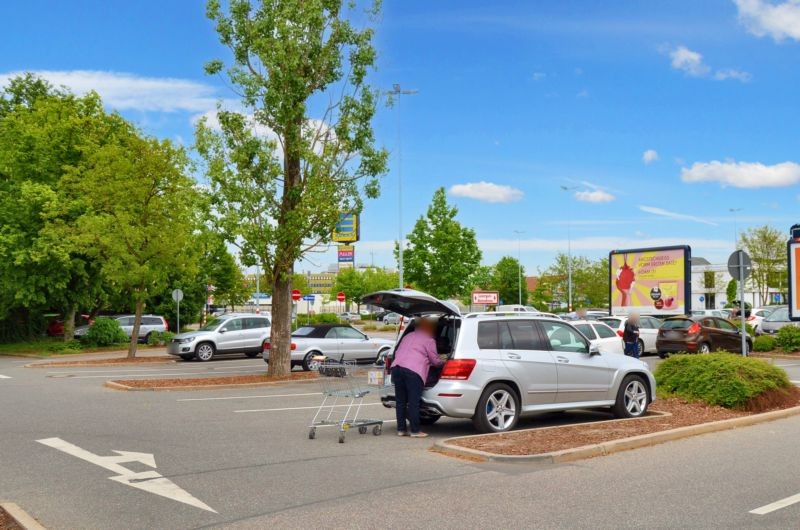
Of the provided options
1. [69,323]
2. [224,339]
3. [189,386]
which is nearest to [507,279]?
[69,323]

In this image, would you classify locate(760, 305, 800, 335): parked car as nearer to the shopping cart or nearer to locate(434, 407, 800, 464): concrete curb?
locate(434, 407, 800, 464): concrete curb

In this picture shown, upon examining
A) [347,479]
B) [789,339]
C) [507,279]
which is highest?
[507,279]

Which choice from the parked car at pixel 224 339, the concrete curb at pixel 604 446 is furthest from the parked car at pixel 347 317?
the concrete curb at pixel 604 446

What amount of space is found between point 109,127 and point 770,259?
194ft

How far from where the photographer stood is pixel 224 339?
2953 cm

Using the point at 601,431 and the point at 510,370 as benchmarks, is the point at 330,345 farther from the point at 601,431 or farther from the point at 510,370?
the point at 601,431

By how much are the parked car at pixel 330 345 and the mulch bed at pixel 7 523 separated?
15222 mm

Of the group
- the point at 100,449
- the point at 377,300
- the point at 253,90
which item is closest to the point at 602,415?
the point at 377,300

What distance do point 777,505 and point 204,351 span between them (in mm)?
24810

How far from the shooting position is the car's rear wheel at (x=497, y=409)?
10.5 meters

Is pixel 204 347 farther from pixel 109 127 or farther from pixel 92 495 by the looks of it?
pixel 92 495

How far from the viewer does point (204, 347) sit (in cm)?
2928

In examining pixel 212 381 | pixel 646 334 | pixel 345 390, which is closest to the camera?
pixel 345 390

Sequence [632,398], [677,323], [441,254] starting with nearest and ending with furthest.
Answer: [632,398] < [677,323] < [441,254]
